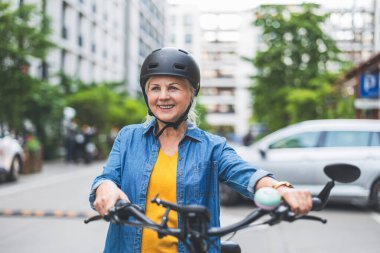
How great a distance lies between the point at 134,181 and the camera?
2158 mm

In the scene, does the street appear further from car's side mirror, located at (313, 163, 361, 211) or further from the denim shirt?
car's side mirror, located at (313, 163, 361, 211)

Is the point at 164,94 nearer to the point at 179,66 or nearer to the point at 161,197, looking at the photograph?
the point at 179,66

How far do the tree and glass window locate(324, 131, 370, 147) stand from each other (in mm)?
9580

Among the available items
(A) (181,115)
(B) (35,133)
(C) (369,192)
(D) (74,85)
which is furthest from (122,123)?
(A) (181,115)

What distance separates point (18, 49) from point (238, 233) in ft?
31.6

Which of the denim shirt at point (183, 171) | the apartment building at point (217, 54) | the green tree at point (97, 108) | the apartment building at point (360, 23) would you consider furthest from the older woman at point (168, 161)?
the apartment building at point (217, 54)

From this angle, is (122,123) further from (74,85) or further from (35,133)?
(35,133)

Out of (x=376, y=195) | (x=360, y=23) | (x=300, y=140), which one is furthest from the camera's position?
(x=360, y=23)

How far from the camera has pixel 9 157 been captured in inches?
503

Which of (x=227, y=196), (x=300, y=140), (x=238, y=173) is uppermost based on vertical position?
(x=238, y=173)

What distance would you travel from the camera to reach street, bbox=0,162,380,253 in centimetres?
632

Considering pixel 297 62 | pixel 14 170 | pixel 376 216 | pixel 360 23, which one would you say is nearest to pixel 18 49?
pixel 14 170

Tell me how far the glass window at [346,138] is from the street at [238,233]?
3.94 ft

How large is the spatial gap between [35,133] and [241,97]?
231 ft
